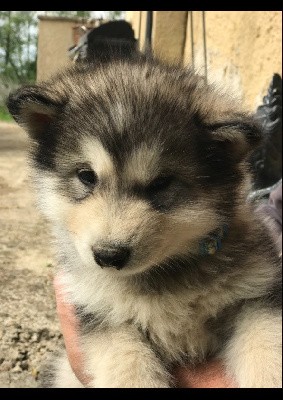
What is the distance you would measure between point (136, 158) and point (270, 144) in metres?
0.36

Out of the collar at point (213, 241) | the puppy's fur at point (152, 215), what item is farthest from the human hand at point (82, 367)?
the collar at point (213, 241)

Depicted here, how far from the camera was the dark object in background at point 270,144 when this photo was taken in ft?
3.76

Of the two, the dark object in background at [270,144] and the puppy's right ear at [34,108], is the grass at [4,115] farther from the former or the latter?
the dark object in background at [270,144]

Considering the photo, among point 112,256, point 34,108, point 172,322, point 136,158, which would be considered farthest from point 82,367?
point 34,108

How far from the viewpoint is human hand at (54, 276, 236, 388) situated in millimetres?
831

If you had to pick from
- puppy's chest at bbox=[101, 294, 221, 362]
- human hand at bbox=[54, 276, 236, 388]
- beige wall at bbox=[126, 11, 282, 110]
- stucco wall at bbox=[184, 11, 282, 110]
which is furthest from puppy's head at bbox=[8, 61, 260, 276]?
stucco wall at bbox=[184, 11, 282, 110]

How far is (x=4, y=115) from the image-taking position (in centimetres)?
103

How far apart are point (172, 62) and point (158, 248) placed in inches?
20.4

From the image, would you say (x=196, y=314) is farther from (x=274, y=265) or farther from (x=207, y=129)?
(x=207, y=129)

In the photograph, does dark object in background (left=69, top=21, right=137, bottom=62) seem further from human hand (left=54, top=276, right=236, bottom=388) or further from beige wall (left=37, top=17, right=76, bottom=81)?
human hand (left=54, top=276, right=236, bottom=388)

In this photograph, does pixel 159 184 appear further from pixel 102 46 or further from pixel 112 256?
pixel 102 46

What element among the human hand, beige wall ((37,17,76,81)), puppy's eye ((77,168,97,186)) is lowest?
the human hand

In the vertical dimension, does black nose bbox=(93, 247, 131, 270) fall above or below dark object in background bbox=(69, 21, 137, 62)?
below

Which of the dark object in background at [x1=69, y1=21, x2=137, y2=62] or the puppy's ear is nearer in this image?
the puppy's ear
